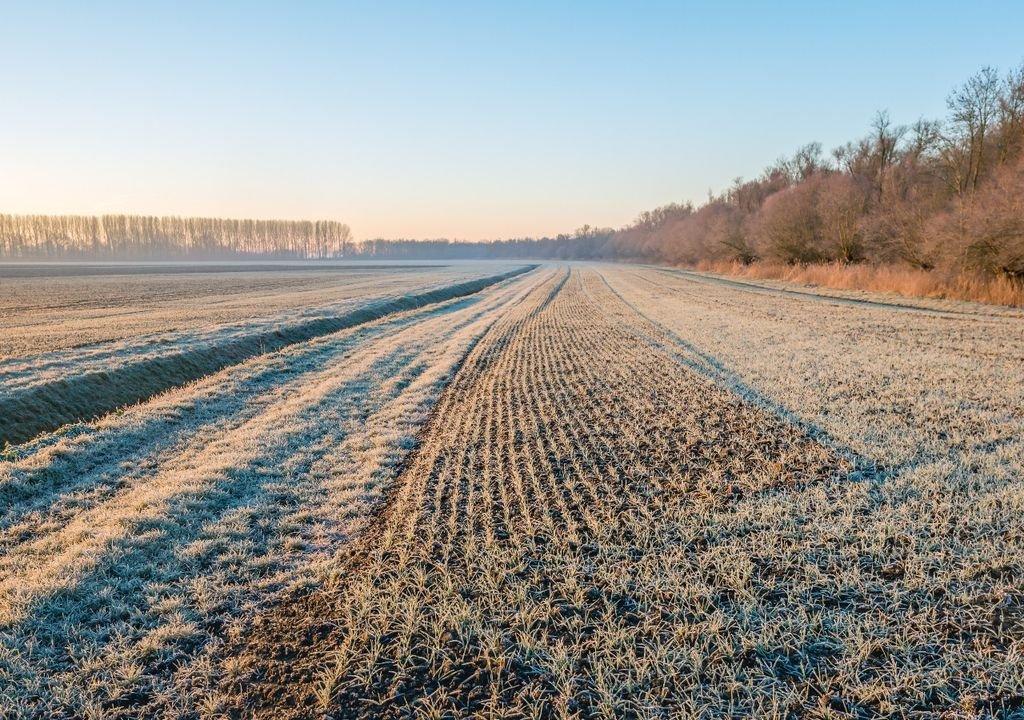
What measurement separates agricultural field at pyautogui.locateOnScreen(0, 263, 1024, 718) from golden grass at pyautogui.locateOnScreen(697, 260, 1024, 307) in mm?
14132

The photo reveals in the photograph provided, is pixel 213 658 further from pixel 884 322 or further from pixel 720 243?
pixel 720 243

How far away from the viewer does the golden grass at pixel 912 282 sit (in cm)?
2160

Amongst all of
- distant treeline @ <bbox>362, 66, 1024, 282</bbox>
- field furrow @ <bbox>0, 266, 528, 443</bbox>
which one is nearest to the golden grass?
distant treeline @ <bbox>362, 66, 1024, 282</bbox>

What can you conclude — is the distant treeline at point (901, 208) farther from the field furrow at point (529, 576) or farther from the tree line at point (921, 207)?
the field furrow at point (529, 576)

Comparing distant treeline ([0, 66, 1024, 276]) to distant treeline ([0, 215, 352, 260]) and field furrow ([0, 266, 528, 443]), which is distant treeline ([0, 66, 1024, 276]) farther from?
distant treeline ([0, 215, 352, 260])

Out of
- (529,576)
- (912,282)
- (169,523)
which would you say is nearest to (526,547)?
(529,576)

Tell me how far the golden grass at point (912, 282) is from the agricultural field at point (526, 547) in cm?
1413

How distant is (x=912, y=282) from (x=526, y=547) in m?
28.5

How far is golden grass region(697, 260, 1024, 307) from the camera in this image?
2160 centimetres

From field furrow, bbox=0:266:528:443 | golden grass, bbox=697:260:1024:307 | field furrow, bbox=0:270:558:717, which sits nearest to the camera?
field furrow, bbox=0:270:558:717

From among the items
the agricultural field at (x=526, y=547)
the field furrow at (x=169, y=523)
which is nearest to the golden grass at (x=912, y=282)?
the agricultural field at (x=526, y=547)

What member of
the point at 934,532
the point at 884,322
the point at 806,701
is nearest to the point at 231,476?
the point at 806,701

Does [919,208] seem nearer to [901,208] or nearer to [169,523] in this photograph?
[901,208]

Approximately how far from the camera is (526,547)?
194 inches
